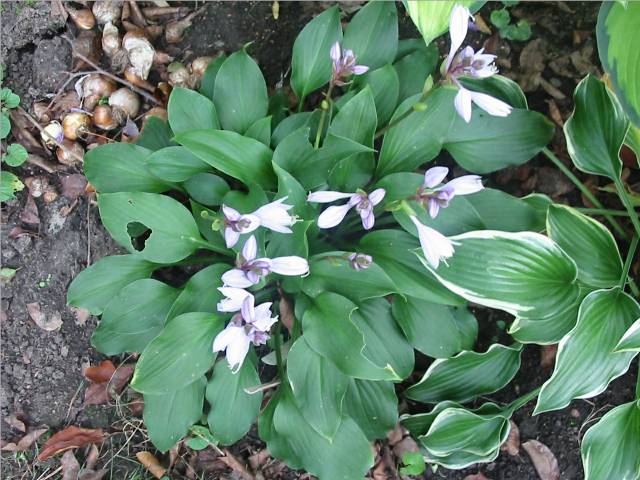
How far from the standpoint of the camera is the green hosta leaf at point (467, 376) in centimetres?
215

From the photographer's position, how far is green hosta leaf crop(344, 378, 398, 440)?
213 cm

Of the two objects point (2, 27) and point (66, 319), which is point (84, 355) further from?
point (2, 27)

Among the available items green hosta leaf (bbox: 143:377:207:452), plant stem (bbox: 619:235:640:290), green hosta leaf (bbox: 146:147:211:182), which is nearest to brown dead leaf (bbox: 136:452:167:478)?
green hosta leaf (bbox: 143:377:207:452)

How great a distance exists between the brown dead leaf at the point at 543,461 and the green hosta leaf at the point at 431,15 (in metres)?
1.61

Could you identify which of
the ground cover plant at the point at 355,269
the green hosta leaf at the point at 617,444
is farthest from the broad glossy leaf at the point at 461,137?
the green hosta leaf at the point at 617,444

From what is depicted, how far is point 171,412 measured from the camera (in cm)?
206

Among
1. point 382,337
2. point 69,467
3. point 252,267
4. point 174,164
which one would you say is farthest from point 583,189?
point 69,467

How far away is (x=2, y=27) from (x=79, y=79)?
13.9 inches

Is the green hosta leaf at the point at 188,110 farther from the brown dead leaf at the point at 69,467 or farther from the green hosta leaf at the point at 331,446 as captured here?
the brown dead leaf at the point at 69,467

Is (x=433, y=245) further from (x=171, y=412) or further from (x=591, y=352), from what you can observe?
(x=171, y=412)

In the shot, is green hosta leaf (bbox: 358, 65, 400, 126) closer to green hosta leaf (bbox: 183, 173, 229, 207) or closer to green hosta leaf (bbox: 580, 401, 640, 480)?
green hosta leaf (bbox: 183, 173, 229, 207)

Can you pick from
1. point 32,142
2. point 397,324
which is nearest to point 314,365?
point 397,324

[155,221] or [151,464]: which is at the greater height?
[155,221]

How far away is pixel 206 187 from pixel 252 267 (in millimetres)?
631
